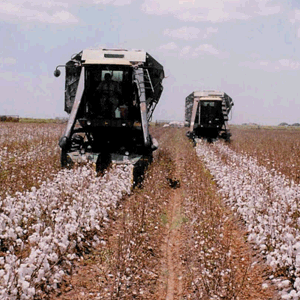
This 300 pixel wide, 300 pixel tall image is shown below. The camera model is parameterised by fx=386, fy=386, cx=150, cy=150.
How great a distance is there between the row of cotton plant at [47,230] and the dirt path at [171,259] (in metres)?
0.29

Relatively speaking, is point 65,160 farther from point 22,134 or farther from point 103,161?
point 22,134

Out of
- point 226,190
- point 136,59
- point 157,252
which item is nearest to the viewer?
point 157,252

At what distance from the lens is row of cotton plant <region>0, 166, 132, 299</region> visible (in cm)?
433

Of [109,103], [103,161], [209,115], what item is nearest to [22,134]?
[209,115]

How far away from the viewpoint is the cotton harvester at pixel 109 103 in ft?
37.8

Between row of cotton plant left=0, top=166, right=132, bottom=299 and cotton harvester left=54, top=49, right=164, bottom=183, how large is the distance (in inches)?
98.1

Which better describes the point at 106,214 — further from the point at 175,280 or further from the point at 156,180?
the point at 156,180

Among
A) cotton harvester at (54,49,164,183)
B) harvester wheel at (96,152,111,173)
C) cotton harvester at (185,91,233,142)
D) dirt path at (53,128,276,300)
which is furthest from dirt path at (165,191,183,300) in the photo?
cotton harvester at (185,91,233,142)

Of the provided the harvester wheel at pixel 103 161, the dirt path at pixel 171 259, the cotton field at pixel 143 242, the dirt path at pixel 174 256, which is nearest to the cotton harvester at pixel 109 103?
the harvester wheel at pixel 103 161

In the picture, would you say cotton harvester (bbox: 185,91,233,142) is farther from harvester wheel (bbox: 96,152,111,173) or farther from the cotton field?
the cotton field

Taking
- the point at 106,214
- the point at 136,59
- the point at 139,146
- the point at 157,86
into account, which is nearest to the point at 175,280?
the point at 106,214

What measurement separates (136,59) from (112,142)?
276 centimetres

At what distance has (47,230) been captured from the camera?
17.9ft

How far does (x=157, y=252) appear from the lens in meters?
6.45
